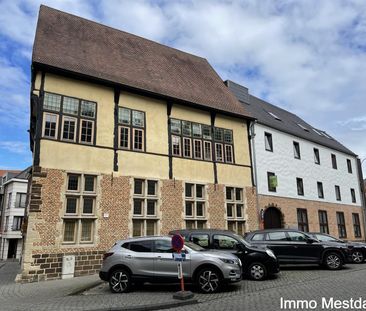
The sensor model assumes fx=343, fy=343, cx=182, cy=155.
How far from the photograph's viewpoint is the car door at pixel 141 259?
9852 millimetres

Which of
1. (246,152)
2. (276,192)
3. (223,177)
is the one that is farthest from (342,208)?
(223,177)

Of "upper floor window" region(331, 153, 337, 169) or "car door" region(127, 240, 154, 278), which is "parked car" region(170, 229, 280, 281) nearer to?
"car door" region(127, 240, 154, 278)

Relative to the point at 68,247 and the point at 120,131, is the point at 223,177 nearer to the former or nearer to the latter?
the point at 120,131

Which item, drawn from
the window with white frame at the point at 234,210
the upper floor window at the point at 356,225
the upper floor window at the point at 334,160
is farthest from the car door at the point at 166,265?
the upper floor window at the point at 356,225

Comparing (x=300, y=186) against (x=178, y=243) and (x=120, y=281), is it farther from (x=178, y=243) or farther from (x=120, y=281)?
(x=120, y=281)

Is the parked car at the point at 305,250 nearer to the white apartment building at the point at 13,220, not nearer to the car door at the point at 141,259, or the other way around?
the car door at the point at 141,259

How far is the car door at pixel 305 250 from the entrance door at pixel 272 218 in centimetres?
729

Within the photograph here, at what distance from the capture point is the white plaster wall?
22058 millimetres

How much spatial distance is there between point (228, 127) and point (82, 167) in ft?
30.3

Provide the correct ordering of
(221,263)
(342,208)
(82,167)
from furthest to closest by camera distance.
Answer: (342,208) → (82,167) → (221,263)

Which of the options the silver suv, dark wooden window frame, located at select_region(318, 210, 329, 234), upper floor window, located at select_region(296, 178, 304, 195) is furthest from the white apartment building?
the silver suv

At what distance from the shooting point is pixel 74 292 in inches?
404

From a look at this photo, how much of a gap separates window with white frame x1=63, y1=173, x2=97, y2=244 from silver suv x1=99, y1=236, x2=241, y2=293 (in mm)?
4513

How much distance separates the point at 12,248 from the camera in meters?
39.6
